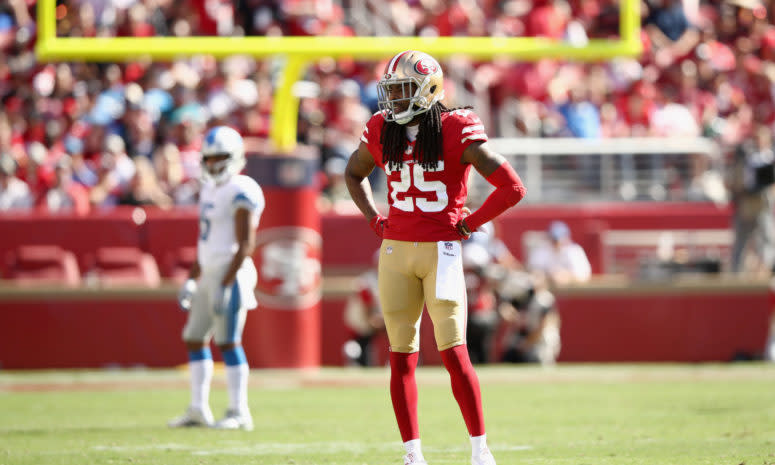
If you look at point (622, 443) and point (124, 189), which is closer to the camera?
point (622, 443)

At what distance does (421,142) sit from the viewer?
5.94m

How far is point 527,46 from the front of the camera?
1200 cm

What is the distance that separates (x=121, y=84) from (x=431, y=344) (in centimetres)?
553

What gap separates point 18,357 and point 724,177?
27.8ft

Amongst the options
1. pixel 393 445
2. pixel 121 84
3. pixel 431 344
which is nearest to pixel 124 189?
pixel 121 84

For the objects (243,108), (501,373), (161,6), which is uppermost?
(161,6)

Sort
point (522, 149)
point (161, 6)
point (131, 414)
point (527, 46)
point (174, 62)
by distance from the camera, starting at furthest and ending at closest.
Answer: point (174, 62)
point (522, 149)
point (161, 6)
point (527, 46)
point (131, 414)

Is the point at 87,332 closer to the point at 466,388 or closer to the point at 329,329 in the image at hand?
the point at 329,329

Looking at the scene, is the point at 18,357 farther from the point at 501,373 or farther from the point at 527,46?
the point at 527,46

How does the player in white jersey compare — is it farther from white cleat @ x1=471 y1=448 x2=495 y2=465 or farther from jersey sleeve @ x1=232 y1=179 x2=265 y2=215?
white cleat @ x1=471 y1=448 x2=495 y2=465

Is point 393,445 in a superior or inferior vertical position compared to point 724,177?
inferior

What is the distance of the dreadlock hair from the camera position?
5.92 meters

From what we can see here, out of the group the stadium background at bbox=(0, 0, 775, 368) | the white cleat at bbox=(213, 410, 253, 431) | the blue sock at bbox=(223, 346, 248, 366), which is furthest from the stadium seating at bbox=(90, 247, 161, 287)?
the white cleat at bbox=(213, 410, 253, 431)

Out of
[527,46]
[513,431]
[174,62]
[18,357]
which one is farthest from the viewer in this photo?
[174,62]
